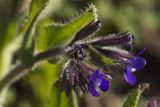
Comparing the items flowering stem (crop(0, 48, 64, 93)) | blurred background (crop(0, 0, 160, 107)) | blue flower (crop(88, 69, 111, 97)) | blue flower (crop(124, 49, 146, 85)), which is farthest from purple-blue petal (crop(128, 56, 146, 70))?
blurred background (crop(0, 0, 160, 107))

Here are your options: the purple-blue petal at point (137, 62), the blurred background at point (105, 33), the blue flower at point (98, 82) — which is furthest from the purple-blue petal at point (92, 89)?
the blurred background at point (105, 33)

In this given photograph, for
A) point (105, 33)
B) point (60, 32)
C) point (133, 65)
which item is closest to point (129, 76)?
point (133, 65)

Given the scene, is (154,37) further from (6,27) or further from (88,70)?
(88,70)

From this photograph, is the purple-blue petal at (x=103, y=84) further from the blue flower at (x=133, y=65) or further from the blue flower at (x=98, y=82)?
the blue flower at (x=133, y=65)

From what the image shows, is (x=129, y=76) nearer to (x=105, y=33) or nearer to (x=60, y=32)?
(x=60, y=32)

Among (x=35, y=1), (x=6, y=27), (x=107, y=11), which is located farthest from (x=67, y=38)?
(x=107, y=11)
